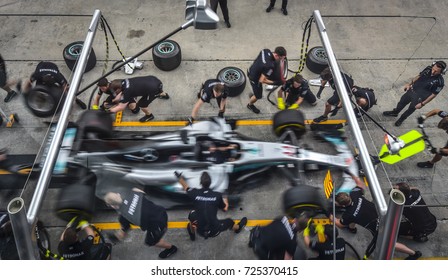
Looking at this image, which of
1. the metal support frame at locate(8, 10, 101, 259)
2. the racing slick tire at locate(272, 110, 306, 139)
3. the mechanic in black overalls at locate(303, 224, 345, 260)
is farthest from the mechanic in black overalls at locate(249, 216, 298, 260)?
the metal support frame at locate(8, 10, 101, 259)

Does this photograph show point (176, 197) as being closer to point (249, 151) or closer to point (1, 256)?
point (249, 151)

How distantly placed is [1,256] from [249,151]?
3851 millimetres

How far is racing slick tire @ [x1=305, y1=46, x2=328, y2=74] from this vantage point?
808 cm

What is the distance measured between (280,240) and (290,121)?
197 centimetres

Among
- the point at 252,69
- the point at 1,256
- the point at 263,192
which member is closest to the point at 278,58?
the point at 252,69

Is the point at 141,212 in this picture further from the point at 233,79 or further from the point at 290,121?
the point at 233,79

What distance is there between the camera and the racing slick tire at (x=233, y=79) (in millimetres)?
7590

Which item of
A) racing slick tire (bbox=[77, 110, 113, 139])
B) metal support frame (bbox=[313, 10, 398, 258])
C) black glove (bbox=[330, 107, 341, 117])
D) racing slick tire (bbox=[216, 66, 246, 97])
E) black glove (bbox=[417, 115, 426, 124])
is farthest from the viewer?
racing slick tire (bbox=[216, 66, 246, 97])

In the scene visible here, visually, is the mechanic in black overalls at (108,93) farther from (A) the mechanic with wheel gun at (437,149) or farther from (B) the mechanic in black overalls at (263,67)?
(A) the mechanic with wheel gun at (437,149)

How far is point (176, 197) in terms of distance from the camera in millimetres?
5730

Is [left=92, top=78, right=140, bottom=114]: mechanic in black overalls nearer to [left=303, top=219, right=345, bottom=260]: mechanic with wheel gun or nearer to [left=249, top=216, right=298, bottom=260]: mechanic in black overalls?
[left=249, top=216, right=298, bottom=260]: mechanic in black overalls

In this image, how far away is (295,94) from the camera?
23.4 ft

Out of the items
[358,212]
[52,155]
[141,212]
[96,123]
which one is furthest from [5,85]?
[358,212]

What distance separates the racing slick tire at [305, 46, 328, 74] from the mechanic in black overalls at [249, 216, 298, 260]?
14.7 ft
